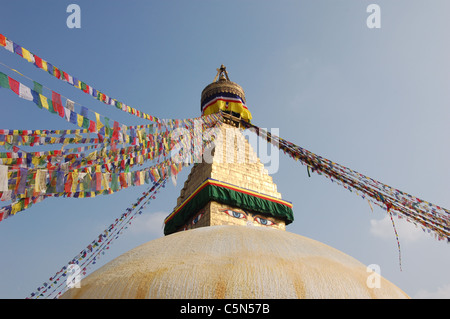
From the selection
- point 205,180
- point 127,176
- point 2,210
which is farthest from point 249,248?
point 205,180

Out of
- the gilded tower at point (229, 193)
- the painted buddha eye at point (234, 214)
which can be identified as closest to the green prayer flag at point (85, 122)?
the gilded tower at point (229, 193)

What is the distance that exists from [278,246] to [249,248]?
316mm

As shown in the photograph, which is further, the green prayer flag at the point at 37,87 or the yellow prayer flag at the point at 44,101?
the yellow prayer flag at the point at 44,101

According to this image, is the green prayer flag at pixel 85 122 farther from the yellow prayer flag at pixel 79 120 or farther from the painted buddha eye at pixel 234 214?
the painted buddha eye at pixel 234 214

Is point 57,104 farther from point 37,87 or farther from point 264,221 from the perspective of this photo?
point 264,221

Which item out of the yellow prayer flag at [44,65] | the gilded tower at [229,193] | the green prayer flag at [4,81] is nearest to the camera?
the green prayer flag at [4,81]

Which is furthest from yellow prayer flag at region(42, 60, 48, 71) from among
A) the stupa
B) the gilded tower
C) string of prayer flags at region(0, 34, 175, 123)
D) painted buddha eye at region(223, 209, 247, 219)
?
painted buddha eye at region(223, 209, 247, 219)

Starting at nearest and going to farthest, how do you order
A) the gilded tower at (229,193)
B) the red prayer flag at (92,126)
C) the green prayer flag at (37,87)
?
the green prayer flag at (37,87) < the red prayer flag at (92,126) < the gilded tower at (229,193)

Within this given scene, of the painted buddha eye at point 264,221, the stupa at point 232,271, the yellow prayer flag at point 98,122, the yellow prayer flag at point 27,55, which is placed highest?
the yellow prayer flag at point 27,55

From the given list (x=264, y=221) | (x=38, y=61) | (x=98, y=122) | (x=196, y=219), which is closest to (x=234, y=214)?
(x=264, y=221)

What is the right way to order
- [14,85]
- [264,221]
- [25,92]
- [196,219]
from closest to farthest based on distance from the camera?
[14,85] → [25,92] → [264,221] → [196,219]
